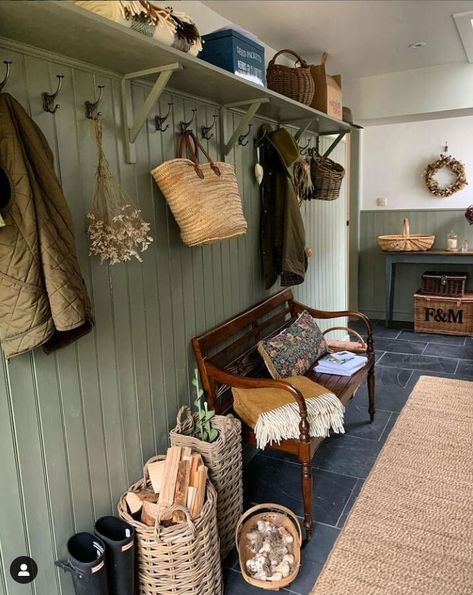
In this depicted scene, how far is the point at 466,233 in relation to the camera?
192 inches

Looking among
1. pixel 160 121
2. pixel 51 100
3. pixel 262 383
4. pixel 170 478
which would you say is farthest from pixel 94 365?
pixel 160 121

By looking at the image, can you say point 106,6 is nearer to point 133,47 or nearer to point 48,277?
point 133,47

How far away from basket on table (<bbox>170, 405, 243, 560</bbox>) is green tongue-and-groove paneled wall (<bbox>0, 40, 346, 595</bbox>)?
0.10 meters

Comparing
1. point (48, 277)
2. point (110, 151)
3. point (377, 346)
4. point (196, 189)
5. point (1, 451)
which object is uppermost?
point (110, 151)

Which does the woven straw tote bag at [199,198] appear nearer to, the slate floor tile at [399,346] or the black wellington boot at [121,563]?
the black wellington boot at [121,563]

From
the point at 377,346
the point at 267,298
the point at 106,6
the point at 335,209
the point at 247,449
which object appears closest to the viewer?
the point at 106,6

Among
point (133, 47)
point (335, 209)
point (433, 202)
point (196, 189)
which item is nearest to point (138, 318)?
point (196, 189)

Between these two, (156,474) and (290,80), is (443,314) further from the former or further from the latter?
(156,474)

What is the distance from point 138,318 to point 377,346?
3.18 m

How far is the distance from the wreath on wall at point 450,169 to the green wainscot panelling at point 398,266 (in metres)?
0.20

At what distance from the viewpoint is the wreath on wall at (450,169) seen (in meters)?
4.75

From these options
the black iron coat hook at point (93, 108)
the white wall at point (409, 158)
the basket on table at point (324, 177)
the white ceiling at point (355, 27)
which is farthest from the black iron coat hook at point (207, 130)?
the white wall at point (409, 158)

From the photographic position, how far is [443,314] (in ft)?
15.6

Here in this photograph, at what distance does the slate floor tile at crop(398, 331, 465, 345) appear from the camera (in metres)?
4.59
